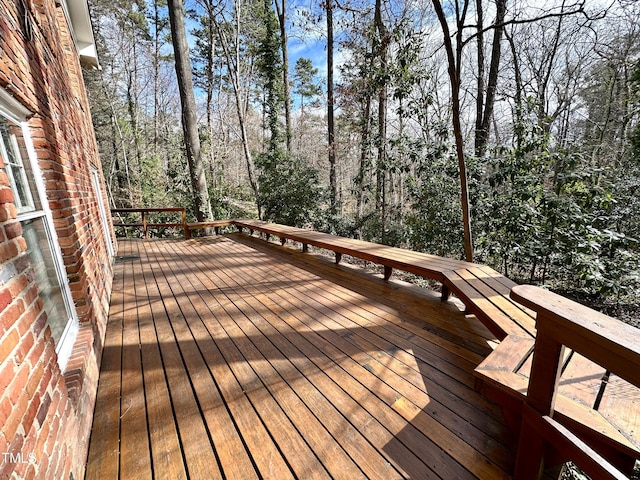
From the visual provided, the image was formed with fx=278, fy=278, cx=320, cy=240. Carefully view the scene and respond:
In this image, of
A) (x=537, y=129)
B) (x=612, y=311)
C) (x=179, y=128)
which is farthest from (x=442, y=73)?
(x=179, y=128)

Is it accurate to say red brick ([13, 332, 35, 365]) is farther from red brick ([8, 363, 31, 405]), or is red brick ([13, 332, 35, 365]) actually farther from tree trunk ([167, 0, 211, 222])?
tree trunk ([167, 0, 211, 222])

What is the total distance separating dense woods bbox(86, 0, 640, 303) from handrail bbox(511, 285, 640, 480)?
286 cm

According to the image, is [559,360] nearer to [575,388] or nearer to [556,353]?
[556,353]

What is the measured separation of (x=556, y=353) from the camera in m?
0.90

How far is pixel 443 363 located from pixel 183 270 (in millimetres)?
3600

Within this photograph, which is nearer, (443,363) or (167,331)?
(443,363)

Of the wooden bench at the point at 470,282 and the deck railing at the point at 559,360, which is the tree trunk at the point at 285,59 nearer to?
the wooden bench at the point at 470,282

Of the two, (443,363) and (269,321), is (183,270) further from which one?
(443,363)

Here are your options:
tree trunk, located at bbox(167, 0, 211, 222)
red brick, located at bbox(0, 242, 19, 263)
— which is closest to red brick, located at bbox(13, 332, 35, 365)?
red brick, located at bbox(0, 242, 19, 263)

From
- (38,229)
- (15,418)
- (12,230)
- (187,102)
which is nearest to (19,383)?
(15,418)

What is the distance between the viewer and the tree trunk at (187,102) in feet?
20.3

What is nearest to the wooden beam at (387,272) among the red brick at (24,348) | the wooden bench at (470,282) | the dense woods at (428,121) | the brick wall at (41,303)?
the wooden bench at (470,282)

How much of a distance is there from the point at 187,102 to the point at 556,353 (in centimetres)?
781

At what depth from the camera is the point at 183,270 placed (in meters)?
4.05
